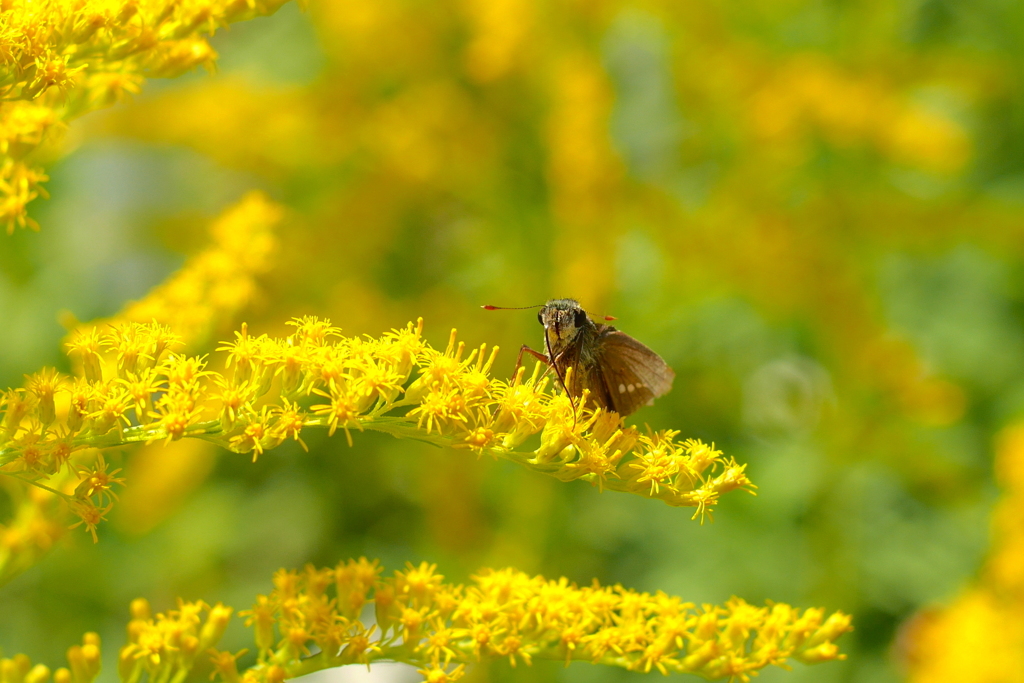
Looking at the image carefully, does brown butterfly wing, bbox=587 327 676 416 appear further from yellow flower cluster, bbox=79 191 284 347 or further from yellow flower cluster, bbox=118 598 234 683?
yellow flower cluster, bbox=118 598 234 683

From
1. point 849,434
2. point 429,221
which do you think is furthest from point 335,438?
point 849,434

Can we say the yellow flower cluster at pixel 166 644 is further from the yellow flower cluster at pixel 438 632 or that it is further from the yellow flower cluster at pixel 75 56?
the yellow flower cluster at pixel 75 56

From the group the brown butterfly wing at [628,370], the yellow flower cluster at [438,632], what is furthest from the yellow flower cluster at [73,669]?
the brown butterfly wing at [628,370]

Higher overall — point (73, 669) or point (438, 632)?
point (438, 632)

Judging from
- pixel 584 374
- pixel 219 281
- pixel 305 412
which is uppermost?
pixel 584 374

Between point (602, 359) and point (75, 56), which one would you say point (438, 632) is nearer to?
point (602, 359)

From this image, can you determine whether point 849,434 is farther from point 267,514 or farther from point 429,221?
point 267,514

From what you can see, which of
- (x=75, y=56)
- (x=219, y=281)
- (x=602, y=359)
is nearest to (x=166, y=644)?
(x=219, y=281)
